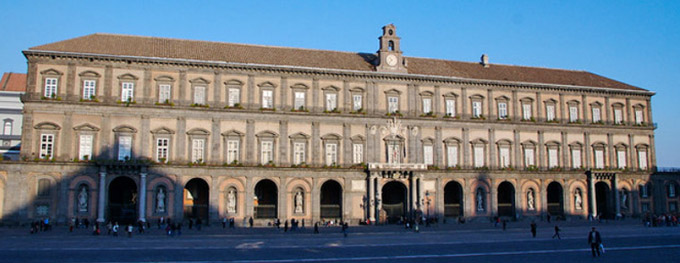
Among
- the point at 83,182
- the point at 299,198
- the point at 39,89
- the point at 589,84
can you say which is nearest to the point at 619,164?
the point at 589,84

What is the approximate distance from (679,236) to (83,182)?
44752 millimetres

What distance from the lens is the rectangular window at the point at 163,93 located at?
5203 cm

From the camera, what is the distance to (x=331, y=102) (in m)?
56.4

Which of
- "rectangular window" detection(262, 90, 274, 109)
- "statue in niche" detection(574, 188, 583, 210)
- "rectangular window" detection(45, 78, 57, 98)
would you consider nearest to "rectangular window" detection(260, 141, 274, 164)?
"rectangular window" detection(262, 90, 274, 109)

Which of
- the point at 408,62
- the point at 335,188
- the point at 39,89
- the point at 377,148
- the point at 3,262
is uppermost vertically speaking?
the point at 408,62

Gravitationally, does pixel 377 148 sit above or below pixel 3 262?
above

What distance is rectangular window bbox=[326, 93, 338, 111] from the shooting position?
2216 inches

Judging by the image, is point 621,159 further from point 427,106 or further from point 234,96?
point 234,96

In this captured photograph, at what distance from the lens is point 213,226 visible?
168 feet

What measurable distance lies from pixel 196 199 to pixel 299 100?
12805 millimetres

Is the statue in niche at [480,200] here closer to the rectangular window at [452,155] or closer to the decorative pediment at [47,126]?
the rectangular window at [452,155]

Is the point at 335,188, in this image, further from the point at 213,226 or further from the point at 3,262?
the point at 3,262

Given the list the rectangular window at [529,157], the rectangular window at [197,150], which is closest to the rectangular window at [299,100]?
the rectangular window at [197,150]

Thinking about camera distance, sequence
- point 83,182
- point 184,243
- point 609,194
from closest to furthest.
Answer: point 184,243
point 83,182
point 609,194
